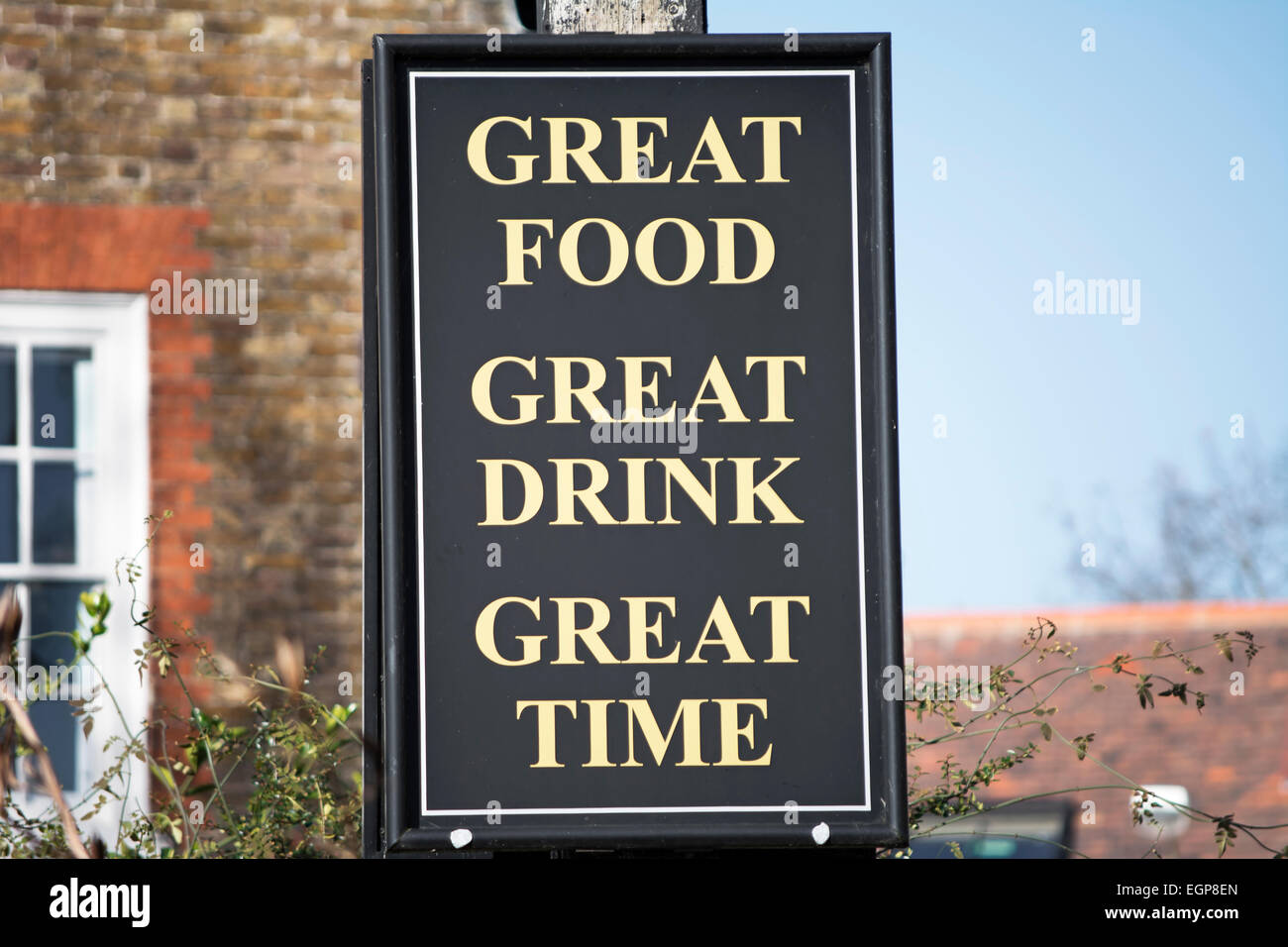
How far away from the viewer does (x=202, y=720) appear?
12.2ft

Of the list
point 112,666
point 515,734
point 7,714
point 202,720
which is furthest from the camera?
point 112,666

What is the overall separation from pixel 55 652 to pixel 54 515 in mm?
531

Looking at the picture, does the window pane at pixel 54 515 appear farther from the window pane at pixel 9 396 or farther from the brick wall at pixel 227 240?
the brick wall at pixel 227 240

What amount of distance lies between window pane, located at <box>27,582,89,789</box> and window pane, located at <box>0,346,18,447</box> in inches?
23.3

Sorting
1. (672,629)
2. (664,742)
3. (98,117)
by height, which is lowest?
(664,742)

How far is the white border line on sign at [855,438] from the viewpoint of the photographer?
7.53ft

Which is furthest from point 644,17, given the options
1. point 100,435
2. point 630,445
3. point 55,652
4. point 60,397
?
point 55,652

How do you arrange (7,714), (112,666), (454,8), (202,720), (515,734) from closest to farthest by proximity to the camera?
(515,734) < (202,720) < (7,714) < (112,666) < (454,8)

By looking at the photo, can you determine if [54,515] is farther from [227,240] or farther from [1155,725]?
[1155,725]

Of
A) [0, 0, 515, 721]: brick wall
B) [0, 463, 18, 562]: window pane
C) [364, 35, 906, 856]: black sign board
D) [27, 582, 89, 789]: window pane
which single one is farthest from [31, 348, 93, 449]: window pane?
[364, 35, 906, 856]: black sign board
